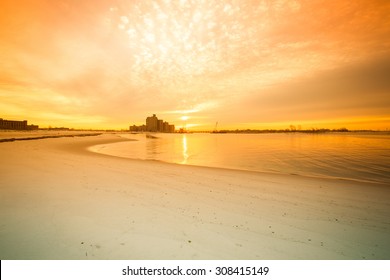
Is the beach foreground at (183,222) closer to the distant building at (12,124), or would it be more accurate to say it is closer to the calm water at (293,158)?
the calm water at (293,158)

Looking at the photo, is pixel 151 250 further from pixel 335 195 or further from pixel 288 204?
pixel 335 195

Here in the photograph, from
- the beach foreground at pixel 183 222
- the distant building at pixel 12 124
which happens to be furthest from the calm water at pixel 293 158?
the distant building at pixel 12 124

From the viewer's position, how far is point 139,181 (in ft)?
28.1

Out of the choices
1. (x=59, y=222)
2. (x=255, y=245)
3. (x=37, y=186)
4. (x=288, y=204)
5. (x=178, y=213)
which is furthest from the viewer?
(x=37, y=186)

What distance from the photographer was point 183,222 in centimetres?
463

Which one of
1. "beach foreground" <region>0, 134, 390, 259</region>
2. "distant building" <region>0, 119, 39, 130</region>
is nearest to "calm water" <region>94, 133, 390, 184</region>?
"beach foreground" <region>0, 134, 390, 259</region>

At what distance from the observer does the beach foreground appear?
3.62 m

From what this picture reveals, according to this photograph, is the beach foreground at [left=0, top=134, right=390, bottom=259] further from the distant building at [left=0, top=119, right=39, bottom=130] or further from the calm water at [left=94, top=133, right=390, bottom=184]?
the distant building at [left=0, top=119, right=39, bottom=130]

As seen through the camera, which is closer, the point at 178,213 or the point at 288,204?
the point at 178,213

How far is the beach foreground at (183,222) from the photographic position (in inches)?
142

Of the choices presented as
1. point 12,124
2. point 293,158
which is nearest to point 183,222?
point 293,158

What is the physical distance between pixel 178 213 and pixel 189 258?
1.73 meters

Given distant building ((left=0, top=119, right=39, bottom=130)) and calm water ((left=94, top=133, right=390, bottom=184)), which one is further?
distant building ((left=0, top=119, right=39, bottom=130))
